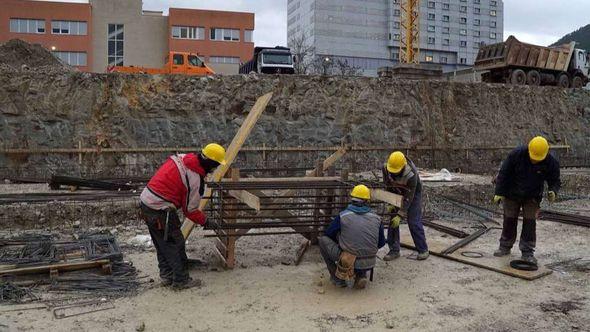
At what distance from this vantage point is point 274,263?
668 centimetres

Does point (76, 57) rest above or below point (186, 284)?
above

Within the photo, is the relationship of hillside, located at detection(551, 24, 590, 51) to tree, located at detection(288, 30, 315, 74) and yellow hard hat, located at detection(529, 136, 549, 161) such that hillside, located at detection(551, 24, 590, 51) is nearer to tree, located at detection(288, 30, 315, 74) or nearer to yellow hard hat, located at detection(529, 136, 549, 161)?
tree, located at detection(288, 30, 315, 74)

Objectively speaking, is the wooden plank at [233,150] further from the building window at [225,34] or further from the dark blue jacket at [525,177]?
the building window at [225,34]

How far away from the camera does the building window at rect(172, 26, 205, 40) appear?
44.3 meters

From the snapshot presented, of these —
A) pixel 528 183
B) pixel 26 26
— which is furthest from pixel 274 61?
pixel 26 26

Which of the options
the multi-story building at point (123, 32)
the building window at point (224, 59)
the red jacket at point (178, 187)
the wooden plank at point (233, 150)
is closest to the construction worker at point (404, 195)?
the wooden plank at point (233, 150)

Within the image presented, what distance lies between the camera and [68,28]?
140 ft

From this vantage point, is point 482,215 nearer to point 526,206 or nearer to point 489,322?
point 526,206

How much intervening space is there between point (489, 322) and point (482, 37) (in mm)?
85665

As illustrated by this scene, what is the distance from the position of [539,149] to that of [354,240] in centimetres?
271

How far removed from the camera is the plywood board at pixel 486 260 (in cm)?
606

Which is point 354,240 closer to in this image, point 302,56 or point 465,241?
point 465,241

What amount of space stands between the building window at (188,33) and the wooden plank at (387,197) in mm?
41336

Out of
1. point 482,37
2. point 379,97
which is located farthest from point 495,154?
point 482,37
